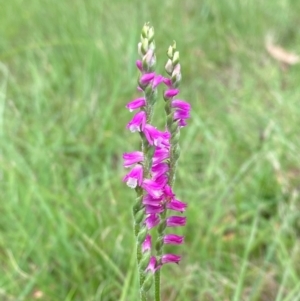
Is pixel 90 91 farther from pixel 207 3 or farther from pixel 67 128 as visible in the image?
pixel 207 3

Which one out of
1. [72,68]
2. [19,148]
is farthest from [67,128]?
[72,68]

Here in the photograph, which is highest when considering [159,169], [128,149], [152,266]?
[128,149]


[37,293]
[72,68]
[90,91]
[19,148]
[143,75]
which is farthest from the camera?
A: [72,68]

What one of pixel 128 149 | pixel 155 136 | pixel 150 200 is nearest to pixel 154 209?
pixel 150 200

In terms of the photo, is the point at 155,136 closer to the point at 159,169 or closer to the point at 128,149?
the point at 159,169

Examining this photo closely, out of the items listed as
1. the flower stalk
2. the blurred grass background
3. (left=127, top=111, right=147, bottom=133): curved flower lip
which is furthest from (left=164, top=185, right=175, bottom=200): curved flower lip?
the blurred grass background

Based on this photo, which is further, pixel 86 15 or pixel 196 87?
pixel 86 15

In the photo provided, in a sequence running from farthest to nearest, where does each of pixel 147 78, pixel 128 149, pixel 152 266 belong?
pixel 128 149, pixel 152 266, pixel 147 78

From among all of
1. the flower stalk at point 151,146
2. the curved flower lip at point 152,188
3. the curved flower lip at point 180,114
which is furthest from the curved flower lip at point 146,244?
the curved flower lip at point 180,114
